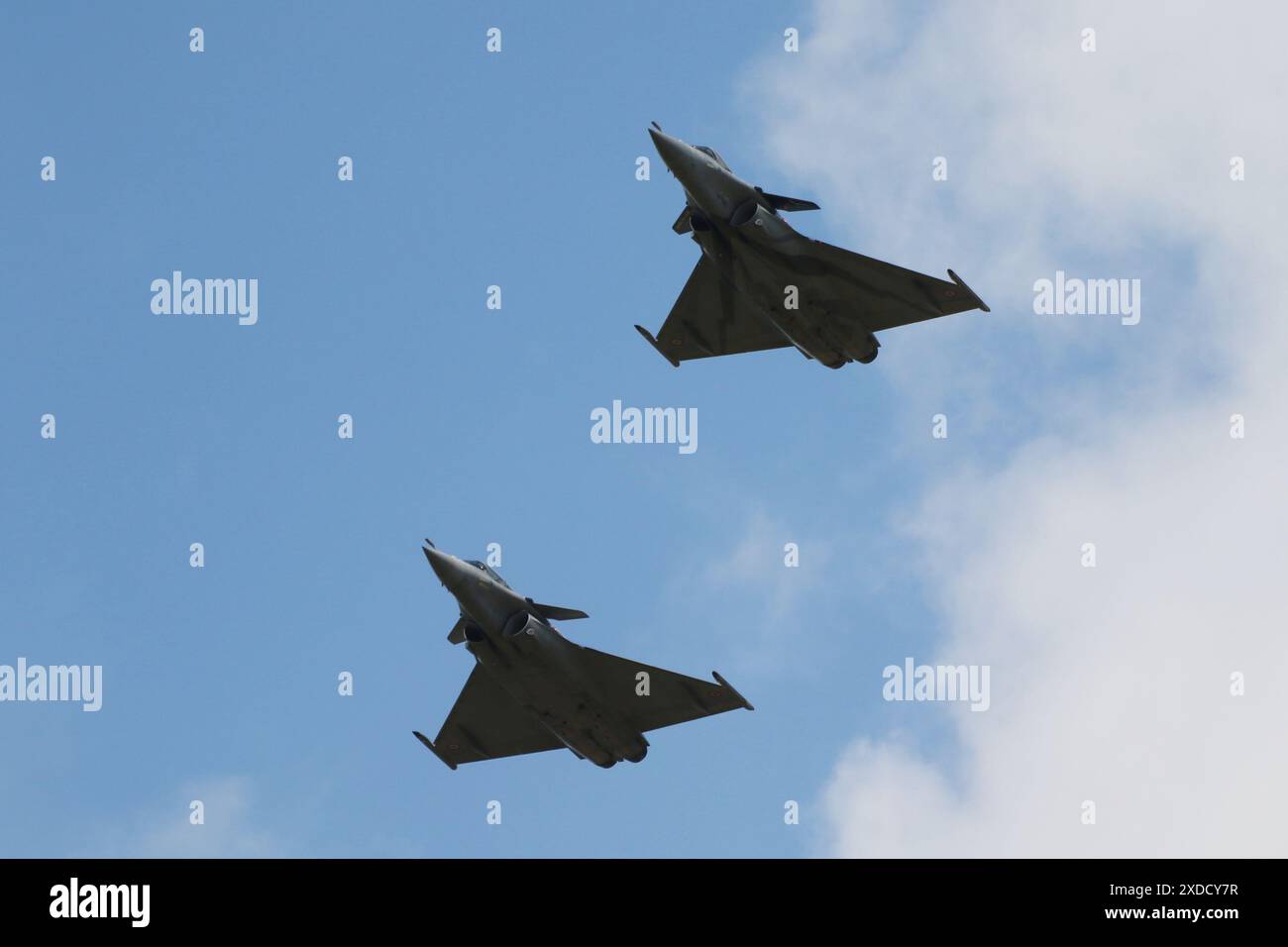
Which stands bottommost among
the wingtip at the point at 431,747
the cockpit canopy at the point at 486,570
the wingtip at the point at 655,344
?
the wingtip at the point at 431,747

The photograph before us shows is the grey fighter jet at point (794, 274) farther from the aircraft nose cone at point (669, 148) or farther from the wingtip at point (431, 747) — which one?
the wingtip at point (431, 747)

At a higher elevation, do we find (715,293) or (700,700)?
(715,293)

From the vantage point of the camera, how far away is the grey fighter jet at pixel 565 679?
Result: 144 ft

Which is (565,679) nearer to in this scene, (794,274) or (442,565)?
(442,565)

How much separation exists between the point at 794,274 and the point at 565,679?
1391 cm

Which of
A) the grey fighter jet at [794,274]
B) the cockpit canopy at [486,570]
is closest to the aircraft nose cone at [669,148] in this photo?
the grey fighter jet at [794,274]

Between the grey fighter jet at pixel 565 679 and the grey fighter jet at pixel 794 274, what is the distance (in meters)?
11.3

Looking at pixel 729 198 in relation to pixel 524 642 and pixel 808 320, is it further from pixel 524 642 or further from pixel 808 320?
pixel 524 642

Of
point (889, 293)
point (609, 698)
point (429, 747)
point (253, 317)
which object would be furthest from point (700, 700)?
point (253, 317)

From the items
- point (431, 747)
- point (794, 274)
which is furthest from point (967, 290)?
point (431, 747)

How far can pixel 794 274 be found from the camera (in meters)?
47.8

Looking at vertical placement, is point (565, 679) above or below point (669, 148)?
below
